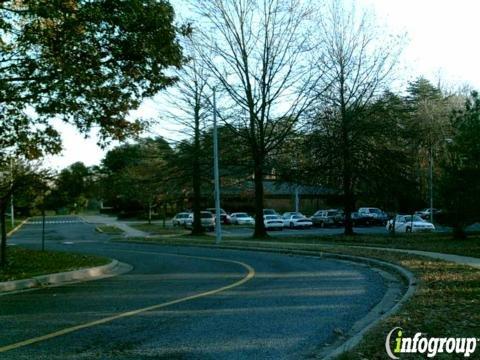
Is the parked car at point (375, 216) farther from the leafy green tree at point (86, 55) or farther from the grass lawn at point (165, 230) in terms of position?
the leafy green tree at point (86, 55)

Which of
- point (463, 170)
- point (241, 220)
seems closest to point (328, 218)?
point (241, 220)

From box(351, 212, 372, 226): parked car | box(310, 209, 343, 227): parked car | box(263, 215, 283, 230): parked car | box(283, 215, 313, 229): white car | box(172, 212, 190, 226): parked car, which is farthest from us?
box(172, 212, 190, 226): parked car

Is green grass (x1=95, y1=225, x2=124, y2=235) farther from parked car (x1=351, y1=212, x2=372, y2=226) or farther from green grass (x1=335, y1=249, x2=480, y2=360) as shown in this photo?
green grass (x1=335, y1=249, x2=480, y2=360)

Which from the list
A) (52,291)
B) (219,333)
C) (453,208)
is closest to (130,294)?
(52,291)

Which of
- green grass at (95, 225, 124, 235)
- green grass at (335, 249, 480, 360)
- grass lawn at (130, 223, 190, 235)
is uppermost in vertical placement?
green grass at (335, 249, 480, 360)

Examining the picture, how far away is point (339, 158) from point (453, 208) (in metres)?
7.53

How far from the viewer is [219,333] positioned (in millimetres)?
7215

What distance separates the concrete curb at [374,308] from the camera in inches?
243

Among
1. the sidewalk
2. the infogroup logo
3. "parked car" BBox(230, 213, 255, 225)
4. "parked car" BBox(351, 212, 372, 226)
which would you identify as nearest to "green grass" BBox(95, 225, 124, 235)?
the sidewalk

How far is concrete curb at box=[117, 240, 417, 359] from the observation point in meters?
6.17

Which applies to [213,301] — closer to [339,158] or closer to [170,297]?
[170,297]

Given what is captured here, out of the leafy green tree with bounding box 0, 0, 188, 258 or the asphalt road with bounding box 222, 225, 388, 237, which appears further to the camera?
the asphalt road with bounding box 222, 225, 388, 237

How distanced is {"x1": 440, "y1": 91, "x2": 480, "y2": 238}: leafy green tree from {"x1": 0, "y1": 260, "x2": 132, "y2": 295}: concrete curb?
39.5 feet

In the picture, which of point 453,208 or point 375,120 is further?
point 375,120
